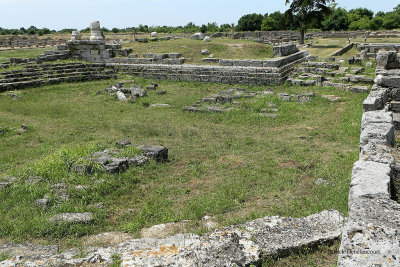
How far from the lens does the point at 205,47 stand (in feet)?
67.1

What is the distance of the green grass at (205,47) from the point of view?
18906mm

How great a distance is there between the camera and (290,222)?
4215 mm

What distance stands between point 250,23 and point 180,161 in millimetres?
58570

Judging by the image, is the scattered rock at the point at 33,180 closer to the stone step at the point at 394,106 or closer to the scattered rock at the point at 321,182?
the scattered rock at the point at 321,182

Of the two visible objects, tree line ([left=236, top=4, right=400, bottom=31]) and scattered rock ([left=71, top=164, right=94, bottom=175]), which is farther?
tree line ([left=236, top=4, right=400, bottom=31])

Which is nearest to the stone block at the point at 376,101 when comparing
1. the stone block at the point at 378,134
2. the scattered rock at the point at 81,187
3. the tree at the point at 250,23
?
the stone block at the point at 378,134

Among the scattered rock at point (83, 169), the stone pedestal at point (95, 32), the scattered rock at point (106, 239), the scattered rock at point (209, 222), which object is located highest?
the stone pedestal at point (95, 32)

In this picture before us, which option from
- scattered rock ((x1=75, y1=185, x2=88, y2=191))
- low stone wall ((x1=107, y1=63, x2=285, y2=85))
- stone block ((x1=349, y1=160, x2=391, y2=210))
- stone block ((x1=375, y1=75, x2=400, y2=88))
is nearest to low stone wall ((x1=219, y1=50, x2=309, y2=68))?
low stone wall ((x1=107, y1=63, x2=285, y2=85))

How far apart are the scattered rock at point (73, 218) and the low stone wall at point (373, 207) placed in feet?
11.7

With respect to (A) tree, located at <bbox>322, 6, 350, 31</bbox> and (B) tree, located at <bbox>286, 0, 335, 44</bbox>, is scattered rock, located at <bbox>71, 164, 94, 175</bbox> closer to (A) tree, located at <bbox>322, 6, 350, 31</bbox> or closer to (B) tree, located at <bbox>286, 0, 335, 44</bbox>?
(B) tree, located at <bbox>286, 0, 335, 44</bbox>

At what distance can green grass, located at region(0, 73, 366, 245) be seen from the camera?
17.2 ft

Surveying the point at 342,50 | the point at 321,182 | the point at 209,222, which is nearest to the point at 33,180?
the point at 209,222

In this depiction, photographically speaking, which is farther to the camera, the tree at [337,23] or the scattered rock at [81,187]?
the tree at [337,23]

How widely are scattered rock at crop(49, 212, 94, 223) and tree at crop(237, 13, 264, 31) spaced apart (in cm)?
6021
